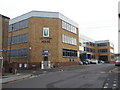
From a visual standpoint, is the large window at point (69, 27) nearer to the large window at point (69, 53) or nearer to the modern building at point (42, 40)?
the modern building at point (42, 40)

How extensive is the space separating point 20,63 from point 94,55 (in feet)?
186

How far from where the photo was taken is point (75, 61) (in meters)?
49.4

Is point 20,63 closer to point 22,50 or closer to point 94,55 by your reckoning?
point 22,50

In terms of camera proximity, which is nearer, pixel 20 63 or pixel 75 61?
pixel 20 63

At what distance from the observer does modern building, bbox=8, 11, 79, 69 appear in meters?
39.8

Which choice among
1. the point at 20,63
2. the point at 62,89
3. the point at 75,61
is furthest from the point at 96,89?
the point at 75,61

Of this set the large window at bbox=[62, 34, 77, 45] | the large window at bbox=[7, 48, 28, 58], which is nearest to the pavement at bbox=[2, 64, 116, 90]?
the large window at bbox=[7, 48, 28, 58]

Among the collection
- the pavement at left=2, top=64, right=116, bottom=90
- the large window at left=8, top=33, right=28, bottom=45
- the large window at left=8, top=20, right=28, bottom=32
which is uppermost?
the large window at left=8, top=20, right=28, bottom=32

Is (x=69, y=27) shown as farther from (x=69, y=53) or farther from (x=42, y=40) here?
(x=42, y=40)

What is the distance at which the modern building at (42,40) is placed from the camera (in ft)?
131

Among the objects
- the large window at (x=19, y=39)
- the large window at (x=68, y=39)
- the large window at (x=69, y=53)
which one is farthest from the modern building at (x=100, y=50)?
the large window at (x=19, y=39)

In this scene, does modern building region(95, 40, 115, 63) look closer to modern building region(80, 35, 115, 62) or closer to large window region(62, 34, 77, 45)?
modern building region(80, 35, 115, 62)

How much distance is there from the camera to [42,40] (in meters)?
40.6

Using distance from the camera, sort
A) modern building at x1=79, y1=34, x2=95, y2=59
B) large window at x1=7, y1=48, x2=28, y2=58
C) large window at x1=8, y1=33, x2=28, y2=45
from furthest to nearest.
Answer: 1. modern building at x1=79, y1=34, x2=95, y2=59
2. large window at x1=8, y1=33, x2=28, y2=45
3. large window at x1=7, y1=48, x2=28, y2=58
